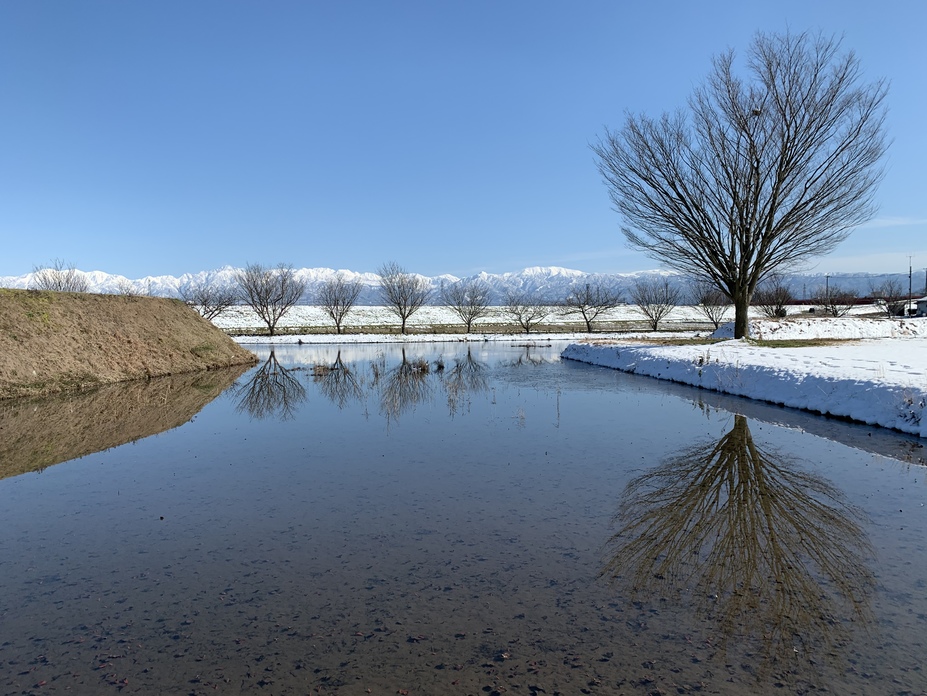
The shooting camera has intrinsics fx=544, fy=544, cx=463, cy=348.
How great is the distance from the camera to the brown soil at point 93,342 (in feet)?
61.3

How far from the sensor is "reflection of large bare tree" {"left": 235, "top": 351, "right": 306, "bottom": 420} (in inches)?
536

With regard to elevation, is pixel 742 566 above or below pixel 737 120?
below

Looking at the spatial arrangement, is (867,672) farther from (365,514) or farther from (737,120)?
(737,120)

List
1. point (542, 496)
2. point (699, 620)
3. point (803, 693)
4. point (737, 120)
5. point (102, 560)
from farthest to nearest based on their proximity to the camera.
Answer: point (737, 120) → point (542, 496) → point (102, 560) → point (699, 620) → point (803, 693)

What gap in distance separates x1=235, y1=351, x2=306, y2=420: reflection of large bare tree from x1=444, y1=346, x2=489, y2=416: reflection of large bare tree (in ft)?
13.7

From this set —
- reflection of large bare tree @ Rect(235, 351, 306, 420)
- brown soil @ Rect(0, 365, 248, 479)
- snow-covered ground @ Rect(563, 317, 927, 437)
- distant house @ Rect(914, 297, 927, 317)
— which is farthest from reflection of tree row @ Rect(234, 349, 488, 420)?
distant house @ Rect(914, 297, 927, 317)

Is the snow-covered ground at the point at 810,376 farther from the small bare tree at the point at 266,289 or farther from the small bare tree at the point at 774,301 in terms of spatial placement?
the small bare tree at the point at 266,289

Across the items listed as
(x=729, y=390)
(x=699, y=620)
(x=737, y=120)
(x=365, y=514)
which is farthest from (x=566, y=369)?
(x=699, y=620)

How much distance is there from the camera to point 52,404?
50.5 feet

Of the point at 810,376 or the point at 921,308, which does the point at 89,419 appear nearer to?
the point at 810,376

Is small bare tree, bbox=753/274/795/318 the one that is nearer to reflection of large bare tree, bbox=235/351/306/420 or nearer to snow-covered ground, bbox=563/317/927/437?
snow-covered ground, bbox=563/317/927/437

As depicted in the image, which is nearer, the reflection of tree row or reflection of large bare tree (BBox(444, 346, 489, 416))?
the reflection of tree row

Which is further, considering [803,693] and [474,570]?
[474,570]

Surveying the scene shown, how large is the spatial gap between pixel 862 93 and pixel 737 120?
476 centimetres
